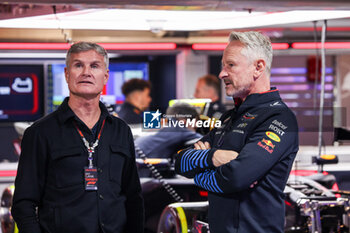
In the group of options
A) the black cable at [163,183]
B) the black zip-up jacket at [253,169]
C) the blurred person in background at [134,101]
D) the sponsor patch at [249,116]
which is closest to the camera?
the black zip-up jacket at [253,169]

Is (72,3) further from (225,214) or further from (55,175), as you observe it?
(225,214)

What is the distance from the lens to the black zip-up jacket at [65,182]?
2.02m

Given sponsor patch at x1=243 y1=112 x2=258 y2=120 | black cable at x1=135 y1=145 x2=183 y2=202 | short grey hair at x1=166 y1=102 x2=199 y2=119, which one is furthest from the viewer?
black cable at x1=135 y1=145 x2=183 y2=202

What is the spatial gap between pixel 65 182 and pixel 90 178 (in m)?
0.10

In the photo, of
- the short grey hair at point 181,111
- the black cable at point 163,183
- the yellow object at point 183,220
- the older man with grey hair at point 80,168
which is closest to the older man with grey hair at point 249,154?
the older man with grey hair at point 80,168

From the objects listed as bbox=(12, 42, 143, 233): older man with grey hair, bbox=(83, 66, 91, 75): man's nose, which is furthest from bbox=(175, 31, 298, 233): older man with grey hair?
bbox=(83, 66, 91, 75): man's nose

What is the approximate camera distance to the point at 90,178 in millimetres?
2074

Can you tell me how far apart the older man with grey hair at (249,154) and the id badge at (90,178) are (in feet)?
1.19

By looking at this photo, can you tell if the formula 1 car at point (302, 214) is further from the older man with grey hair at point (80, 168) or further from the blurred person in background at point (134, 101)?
the older man with grey hair at point (80, 168)

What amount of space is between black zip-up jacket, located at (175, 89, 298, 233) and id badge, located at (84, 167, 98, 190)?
1.35 feet

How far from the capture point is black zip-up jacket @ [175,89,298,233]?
185 centimetres

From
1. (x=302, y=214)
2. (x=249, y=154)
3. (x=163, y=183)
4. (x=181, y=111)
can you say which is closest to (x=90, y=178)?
(x=249, y=154)

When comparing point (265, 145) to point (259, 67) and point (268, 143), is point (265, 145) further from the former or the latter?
point (259, 67)

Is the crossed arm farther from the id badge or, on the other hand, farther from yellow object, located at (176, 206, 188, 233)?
yellow object, located at (176, 206, 188, 233)
